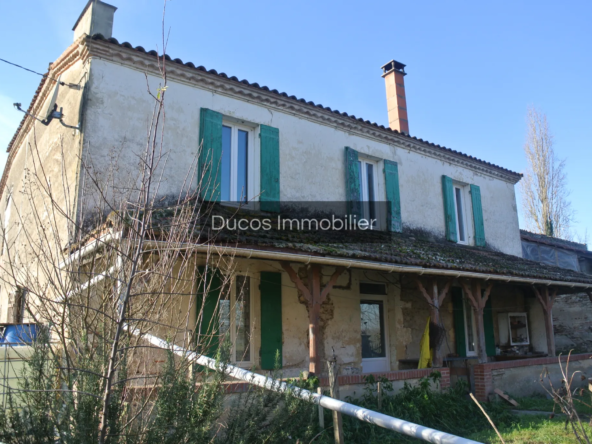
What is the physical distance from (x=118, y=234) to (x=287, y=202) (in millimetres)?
6482

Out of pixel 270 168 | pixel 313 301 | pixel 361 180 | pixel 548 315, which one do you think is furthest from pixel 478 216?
pixel 313 301

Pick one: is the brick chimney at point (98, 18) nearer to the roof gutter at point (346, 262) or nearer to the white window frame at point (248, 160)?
the white window frame at point (248, 160)

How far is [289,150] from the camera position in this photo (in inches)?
396

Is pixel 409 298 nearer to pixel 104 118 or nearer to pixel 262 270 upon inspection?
pixel 262 270

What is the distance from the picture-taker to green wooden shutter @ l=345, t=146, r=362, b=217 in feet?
35.2

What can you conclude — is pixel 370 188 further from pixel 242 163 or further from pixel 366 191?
pixel 242 163

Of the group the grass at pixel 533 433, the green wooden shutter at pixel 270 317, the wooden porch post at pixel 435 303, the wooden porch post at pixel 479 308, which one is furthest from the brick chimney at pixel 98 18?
the grass at pixel 533 433

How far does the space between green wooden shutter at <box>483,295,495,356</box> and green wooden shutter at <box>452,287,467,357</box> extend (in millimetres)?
827

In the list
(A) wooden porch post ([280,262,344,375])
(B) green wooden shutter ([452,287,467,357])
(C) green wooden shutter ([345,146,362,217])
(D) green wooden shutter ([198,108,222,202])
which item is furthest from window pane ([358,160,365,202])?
(A) wooden porch post ([280,262,344,375])

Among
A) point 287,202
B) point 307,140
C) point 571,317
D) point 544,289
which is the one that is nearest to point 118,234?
point 287,202

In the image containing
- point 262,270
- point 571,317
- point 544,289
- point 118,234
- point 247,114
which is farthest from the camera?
point 571,317

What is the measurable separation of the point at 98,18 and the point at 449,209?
921 centimetres

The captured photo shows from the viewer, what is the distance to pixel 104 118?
7797 mm

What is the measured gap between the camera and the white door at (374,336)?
10.1 meters
